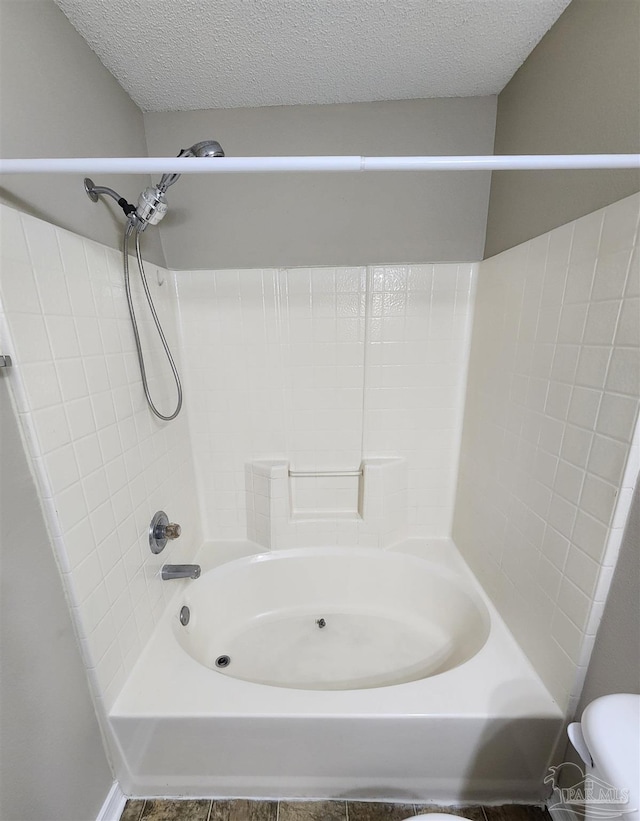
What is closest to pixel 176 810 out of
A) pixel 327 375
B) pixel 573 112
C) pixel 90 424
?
pixel 90 424

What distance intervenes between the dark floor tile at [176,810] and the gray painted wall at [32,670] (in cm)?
23

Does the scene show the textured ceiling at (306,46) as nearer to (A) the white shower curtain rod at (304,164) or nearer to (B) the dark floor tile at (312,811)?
(A) the white shower curtain rod at (304,164)

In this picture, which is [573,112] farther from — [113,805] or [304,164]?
[113,805]

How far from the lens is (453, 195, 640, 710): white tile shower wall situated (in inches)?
29.7

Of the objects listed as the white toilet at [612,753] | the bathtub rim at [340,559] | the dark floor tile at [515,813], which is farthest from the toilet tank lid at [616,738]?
the dark floor tile at [515,813]

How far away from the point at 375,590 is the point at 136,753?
1.05 meters

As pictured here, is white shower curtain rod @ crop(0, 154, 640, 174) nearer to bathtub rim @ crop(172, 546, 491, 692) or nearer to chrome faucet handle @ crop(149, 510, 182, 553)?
chrome faucet handle @ crop(149, 510, 182, 553)

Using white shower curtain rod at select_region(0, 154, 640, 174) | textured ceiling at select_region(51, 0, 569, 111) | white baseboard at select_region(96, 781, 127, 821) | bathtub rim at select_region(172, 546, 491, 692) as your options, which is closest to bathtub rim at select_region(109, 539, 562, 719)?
bathtub rim at select_region(172, 546, 491, 692)

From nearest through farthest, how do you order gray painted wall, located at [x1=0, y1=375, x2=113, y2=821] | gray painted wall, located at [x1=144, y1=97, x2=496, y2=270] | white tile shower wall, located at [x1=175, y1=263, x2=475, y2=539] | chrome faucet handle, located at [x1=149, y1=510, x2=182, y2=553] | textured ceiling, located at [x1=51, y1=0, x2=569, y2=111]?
gray painted wall, located at [x1=0, y1=375, x2=113, y2=821] → textured ceiling, located at [x1=51, y1=0, x2=569, y2=111] → chrome faucet handle, located at [x1=149, y1=510, x2=182, y2=553] → gray painted wall, located at [x1=144, y1=97, x2=496, y2=270] → white tile shower wall, located at [x1=175, y1=263, x2=475, y2=539]

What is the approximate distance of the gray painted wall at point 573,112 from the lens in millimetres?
738

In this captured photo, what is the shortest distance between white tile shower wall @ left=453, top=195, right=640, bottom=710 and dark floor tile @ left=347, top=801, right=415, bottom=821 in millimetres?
578

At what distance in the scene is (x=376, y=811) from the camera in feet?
3.30

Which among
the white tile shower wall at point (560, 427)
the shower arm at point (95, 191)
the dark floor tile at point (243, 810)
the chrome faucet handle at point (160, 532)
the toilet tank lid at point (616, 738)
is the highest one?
the shower arm at point (95, 191)

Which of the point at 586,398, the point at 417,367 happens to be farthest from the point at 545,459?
the point at 417,367
